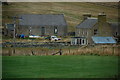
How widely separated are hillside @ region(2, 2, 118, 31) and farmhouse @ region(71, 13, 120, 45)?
11cm

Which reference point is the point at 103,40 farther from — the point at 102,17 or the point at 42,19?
the point at 42,19

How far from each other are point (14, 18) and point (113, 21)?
1.98 m

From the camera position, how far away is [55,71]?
247 inches

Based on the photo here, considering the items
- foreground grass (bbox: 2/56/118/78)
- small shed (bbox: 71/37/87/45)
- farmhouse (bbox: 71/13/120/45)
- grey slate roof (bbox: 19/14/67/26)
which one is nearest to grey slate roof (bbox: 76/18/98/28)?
farmhouse (bbox: 71/13/120/45)

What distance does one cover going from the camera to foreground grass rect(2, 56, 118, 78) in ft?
20.2

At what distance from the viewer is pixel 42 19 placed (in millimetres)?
7488

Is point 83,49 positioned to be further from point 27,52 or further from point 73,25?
point 27,52

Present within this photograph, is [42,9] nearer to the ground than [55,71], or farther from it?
farther from it

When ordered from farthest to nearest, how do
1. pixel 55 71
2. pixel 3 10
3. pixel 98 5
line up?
pixel 98 5
pixel 3 10
pixel 55 71

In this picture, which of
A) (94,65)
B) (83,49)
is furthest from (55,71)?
(83,49)

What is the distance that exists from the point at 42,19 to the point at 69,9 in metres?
0.58

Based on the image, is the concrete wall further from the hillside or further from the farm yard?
the hillside

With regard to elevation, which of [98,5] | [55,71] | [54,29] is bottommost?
[55,71]

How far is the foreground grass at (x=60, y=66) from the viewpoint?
20.2 feet
